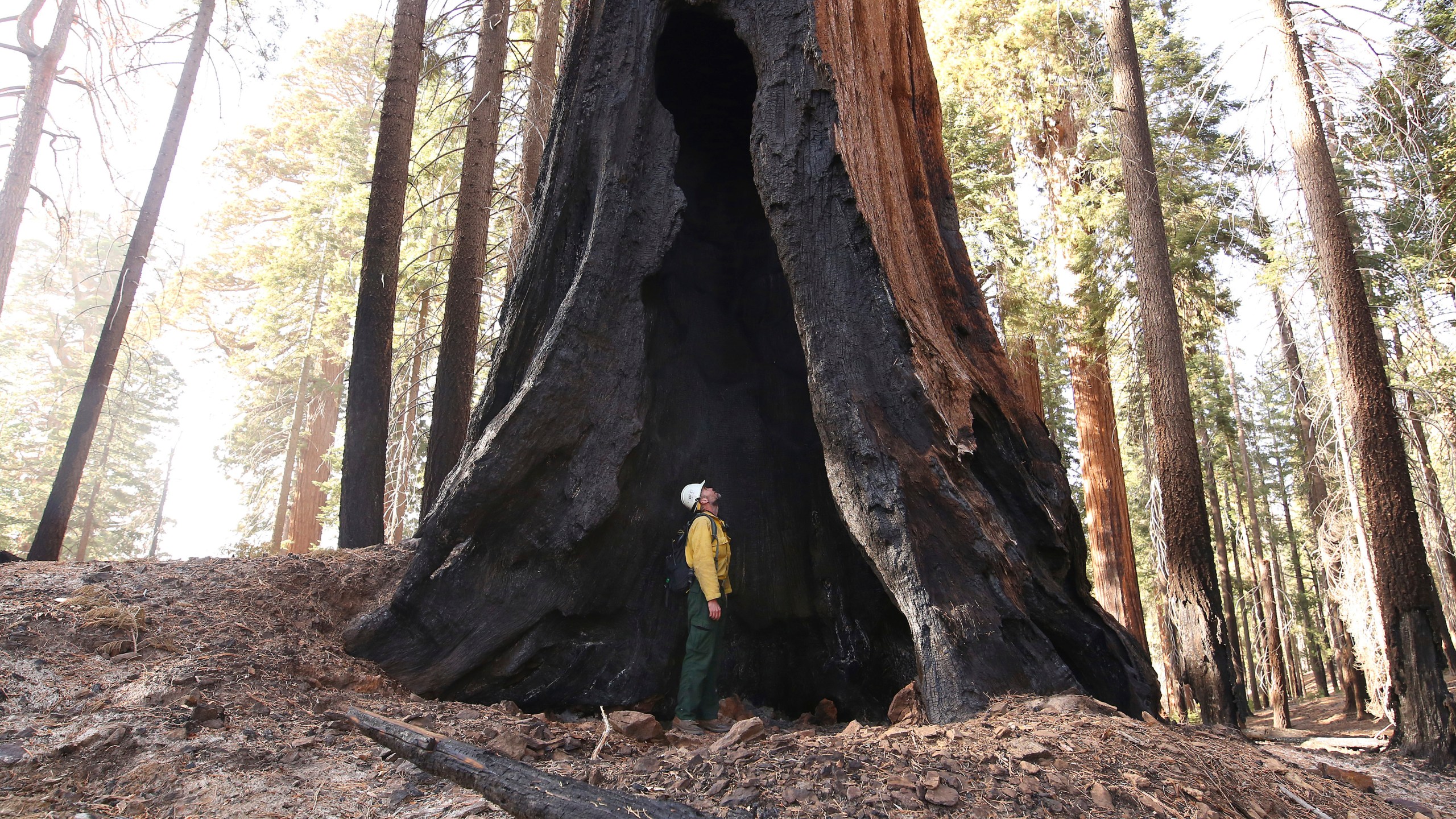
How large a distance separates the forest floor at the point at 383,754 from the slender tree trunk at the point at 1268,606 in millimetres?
10653

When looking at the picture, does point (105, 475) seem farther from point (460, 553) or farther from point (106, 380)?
point (460, 553)

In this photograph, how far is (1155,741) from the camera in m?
3.45

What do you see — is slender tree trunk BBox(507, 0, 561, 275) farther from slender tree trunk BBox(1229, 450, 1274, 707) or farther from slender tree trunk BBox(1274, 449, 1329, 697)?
slender tree trunk BBox(1274, 449, 1329, 697)

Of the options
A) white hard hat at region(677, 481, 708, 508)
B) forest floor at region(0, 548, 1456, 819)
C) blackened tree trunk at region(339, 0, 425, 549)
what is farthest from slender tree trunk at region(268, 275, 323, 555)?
white hard hat at region(677, 481, 708, 508)

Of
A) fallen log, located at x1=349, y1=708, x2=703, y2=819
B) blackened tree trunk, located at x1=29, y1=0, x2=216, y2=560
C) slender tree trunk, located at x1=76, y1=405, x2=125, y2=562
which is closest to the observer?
fallen log, located at x1=349, y1=708, x2=703, y2=819

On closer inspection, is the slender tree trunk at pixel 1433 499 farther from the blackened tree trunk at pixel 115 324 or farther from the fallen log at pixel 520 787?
the blackened tree trunk at pixel 115 324

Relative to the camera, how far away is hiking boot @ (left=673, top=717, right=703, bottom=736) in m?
4.94

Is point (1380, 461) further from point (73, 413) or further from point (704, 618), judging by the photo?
point (73, 413)

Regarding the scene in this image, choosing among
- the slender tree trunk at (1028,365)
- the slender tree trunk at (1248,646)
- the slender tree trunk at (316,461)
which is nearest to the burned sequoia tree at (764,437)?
the slender tree trunk at (1028,365)

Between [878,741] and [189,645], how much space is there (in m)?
4.14

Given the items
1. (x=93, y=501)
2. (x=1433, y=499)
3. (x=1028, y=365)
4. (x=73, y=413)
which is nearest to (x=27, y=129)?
(x=1028, y=365)

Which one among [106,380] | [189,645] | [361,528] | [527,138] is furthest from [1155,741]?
[106,380]

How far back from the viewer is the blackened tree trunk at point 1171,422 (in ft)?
25.7

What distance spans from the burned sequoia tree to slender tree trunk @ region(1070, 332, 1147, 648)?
591cm
